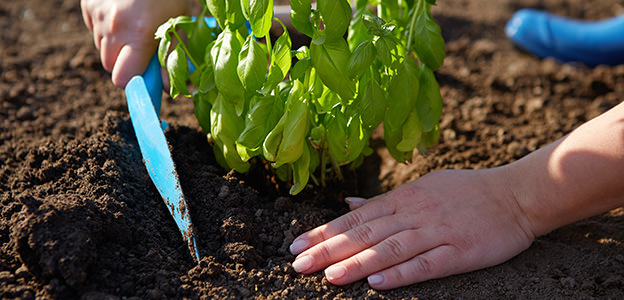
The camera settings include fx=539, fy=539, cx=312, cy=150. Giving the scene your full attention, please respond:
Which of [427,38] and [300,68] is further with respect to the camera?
[427,38]

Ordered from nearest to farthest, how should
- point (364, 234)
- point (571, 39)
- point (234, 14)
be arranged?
point (234, 14) → point (364, 234) → point (571, 39)

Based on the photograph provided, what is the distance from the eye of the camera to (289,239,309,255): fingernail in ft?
4.39

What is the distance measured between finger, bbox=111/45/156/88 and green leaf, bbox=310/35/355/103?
56cm

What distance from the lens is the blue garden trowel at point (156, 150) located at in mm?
1323

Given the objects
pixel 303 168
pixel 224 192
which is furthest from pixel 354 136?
pixel 224 192

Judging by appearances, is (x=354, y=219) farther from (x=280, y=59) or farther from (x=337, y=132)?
(x=280, y=59)

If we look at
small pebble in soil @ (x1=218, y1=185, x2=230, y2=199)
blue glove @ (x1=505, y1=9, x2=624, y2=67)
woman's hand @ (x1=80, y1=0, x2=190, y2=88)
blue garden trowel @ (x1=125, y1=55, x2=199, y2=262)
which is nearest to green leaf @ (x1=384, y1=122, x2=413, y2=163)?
small pebble in soil @ (x1=218, y1=185, x2=230, y2=199)

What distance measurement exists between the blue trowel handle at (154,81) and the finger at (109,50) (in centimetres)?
10

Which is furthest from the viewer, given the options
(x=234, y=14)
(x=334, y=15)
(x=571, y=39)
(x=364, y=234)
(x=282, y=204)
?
(x=571, y=39)

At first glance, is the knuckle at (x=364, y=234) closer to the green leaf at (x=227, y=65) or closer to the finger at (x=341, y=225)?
the finger at (x=341, y=225)

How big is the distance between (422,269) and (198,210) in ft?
1.93

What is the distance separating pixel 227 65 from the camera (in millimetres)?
1225

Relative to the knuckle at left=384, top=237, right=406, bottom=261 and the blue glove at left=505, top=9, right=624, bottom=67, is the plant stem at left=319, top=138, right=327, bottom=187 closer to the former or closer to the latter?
the knuckle at left=384, top=237, right=406, bottom=261

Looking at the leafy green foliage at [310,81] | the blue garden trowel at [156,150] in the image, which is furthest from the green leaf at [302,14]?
the blue garden trowel at [156,150]
